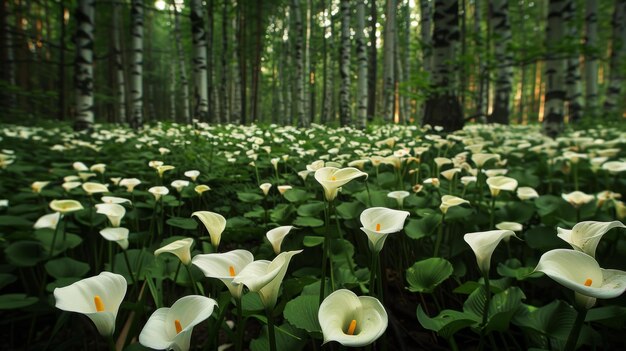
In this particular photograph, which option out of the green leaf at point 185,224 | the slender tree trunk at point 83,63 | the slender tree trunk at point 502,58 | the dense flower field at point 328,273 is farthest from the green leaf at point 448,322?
the slender tree trunk at point 502,58

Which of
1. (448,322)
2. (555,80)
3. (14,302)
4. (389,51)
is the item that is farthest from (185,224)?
(389,51)

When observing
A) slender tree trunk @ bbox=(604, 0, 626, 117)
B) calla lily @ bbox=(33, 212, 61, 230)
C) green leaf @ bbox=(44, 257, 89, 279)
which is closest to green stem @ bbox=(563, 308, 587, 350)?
green leaf @ bbox=(44, 257, 89, 279)

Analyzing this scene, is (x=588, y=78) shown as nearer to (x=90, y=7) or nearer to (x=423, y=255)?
(x=423, y=255)

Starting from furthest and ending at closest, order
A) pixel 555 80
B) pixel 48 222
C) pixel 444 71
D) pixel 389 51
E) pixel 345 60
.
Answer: pixel 389 51, pixel 345 60, pixel 444 71, pixel 555 80, pixel 48 222

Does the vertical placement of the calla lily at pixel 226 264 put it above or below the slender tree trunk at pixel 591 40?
below

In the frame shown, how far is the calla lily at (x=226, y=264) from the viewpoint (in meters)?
0.85

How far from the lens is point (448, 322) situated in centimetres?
100

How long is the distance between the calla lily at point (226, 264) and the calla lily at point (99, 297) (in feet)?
0.61

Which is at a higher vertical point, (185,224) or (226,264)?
(226,264)

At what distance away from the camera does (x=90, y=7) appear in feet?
22.7

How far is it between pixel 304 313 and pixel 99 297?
0.57 m

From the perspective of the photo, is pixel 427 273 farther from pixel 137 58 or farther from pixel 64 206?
pixel 137 58

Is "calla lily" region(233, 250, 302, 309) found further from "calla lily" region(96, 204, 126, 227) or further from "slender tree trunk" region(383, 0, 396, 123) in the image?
"slender tree trunk" region(383, 0, 396, 123)

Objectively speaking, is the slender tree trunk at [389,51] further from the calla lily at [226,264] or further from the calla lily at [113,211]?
the calla lily at [226,264]
